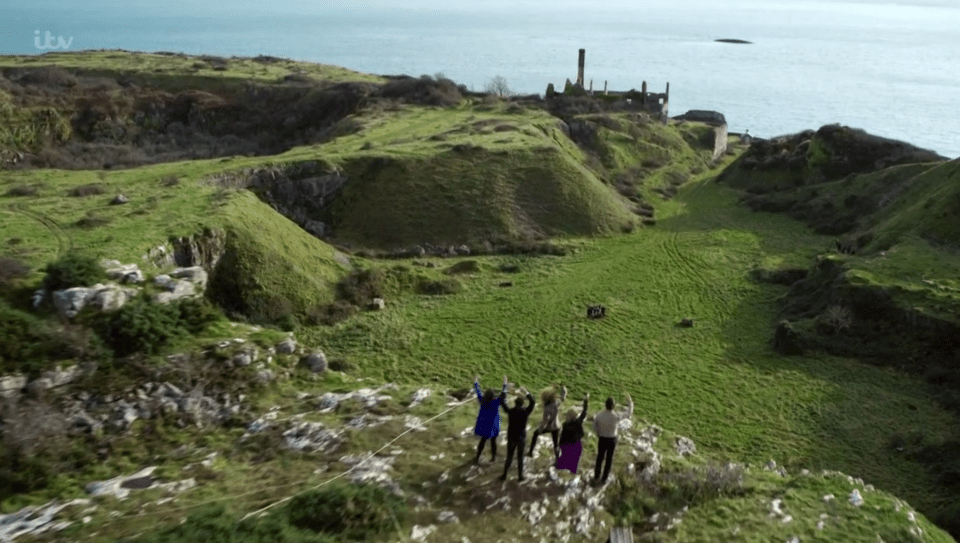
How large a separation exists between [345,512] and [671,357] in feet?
56.8

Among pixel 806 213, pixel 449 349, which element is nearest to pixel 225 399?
pixel 449 349

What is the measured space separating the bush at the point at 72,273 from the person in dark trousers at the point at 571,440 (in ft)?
48.7

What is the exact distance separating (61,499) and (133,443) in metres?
2.29

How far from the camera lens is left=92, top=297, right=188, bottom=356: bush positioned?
1861 cm

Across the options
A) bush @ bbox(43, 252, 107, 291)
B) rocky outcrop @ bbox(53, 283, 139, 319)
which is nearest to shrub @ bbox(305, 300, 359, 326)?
rocky outcrop @ bbox(53, 283, 139, 319)

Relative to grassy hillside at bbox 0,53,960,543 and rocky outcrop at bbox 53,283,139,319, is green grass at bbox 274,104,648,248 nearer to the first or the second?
grassy hillside at bbox 0,53,960,543

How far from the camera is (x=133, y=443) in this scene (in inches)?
649

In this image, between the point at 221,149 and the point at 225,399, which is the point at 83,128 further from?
the point at 225,399

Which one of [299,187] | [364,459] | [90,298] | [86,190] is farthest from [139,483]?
[299,187]

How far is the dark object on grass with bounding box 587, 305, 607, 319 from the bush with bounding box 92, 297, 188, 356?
17.1 metres

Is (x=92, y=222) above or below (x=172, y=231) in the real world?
above

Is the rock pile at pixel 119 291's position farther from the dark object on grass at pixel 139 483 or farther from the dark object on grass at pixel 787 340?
the dark object on grass at pixel 787 340

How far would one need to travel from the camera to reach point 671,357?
26906 millimetres

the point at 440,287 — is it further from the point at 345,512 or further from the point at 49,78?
the point at 49,78
